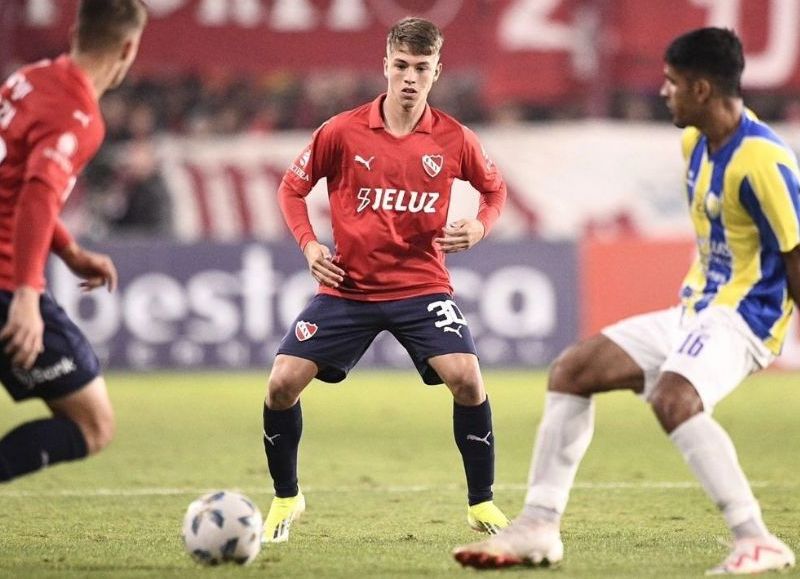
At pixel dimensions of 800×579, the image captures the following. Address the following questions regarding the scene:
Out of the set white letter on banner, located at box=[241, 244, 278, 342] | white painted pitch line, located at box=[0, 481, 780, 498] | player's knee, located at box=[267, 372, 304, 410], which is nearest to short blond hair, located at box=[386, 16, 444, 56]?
player's knee, located at box=[267, 372, 304, 410]

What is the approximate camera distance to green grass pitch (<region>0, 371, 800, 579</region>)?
17.8 ft

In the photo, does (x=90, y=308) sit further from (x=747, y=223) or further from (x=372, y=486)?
(x=747, y=223)

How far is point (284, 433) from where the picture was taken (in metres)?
6.14

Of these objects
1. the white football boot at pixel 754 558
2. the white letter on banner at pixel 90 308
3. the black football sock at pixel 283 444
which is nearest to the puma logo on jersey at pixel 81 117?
the black football sock at pixel 283 444

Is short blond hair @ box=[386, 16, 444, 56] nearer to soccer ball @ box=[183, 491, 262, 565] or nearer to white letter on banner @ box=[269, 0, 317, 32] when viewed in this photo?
soccer ball @ box=[183, 491, 262, 565]

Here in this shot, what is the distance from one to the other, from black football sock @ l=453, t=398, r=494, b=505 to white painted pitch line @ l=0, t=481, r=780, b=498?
1.45 m

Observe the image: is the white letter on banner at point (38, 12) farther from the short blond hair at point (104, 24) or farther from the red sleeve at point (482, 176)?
the short blond hair at point (104, 24)

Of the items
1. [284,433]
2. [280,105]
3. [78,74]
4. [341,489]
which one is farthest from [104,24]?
[280,105]

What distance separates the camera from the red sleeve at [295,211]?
20.4ft

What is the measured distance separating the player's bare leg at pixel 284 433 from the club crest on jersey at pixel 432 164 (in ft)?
3.18

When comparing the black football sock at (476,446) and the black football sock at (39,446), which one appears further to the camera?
the black football sock at (476,446)

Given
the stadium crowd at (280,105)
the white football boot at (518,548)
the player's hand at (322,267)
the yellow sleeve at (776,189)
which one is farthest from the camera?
the stadium crowd at (280,105)

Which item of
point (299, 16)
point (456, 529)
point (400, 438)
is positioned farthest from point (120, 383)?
point (456, 529)

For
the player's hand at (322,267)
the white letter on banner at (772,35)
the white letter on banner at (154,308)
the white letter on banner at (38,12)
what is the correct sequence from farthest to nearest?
the white letter on banner at (772,35) < the white letter on banner at (38,12) < the white letter on banner at (154,308) < the player's hand at (322,267)
